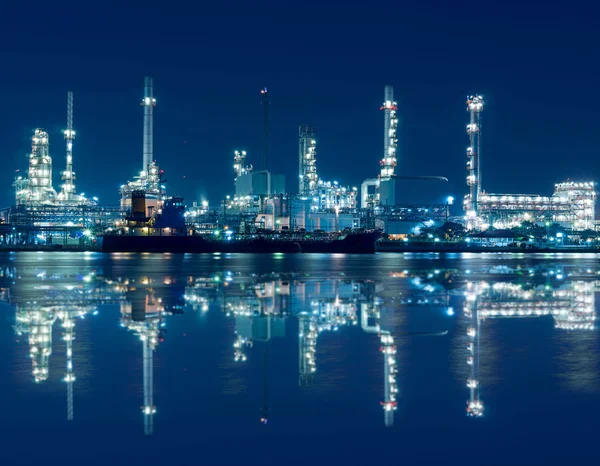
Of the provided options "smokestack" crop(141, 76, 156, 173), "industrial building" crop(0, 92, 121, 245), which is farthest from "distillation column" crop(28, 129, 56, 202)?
"smokestack" crop(141, 76, 156, 173)

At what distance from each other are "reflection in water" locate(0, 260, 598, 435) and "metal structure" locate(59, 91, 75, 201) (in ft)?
386

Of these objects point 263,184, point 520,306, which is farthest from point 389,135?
point 520,306

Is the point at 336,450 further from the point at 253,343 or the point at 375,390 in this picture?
the point at 253,343

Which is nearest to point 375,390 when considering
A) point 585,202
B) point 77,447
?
point 77,447

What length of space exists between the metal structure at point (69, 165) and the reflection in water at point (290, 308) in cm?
11773

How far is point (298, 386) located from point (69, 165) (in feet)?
468

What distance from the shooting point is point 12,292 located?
75.6 feet

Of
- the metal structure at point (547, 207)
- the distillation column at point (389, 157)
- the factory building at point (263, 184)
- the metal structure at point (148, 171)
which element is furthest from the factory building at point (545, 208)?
the metal structure at point (148, 171)

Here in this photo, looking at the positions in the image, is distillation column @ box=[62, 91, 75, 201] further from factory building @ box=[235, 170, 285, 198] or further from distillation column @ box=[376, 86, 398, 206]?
distillation column @ box=[376, 86, 398, 206]

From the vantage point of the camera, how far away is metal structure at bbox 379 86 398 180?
142 metres

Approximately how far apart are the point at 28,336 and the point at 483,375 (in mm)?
7927

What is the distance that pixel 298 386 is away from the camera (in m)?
8.72

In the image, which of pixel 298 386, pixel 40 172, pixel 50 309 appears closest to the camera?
pixel 298 386

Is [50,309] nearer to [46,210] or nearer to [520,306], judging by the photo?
[520,306]
